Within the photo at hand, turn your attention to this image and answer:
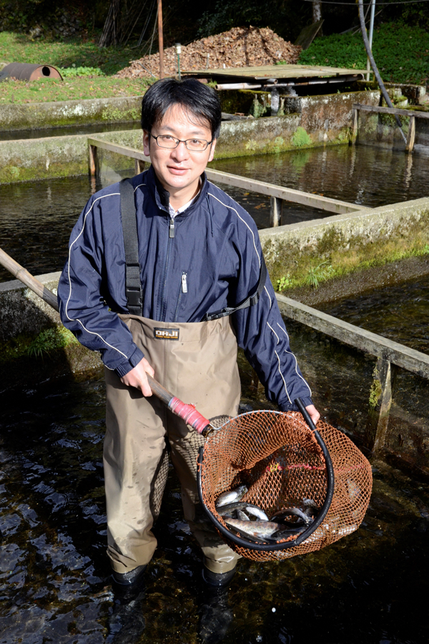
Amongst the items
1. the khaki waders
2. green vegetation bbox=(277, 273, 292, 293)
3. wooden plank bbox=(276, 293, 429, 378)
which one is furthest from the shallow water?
green vegetation bbox=(277, 273, 292, 293)

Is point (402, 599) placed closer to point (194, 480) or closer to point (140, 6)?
point (194, 480)

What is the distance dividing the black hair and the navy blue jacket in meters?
0.28

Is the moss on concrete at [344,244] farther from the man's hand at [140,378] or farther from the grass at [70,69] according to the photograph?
the grass at [70,69]

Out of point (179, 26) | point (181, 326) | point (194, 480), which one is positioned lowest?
point (194, 480)

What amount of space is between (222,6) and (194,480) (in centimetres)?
2882

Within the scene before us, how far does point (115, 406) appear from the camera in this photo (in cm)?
258

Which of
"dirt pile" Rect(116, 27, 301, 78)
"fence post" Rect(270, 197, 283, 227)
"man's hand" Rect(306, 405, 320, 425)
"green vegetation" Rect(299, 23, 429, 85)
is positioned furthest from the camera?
"dirt pile" Rect(116, 27, 301, 78)

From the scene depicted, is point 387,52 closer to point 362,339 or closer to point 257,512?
point 362,339

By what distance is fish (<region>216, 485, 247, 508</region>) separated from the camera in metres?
2.70

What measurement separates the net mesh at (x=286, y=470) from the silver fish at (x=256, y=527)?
0.04 m

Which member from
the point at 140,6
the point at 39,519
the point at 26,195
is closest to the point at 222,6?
the point at 140,6

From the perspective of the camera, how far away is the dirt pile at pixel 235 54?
854 inches

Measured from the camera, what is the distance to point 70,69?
22828mm

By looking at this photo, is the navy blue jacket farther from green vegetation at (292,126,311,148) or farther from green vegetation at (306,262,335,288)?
green vegetation at (292,126,311,148)
